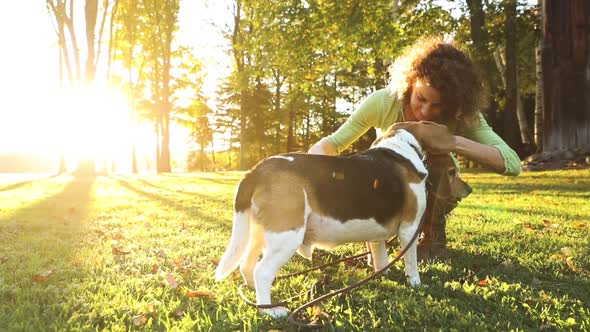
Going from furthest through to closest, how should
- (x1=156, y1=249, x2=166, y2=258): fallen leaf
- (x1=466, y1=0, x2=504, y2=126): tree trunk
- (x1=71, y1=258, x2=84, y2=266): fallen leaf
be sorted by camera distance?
(x1=466, y1=0, x2=504, y2=126): tree trunk
(x1=156, y1=249, x2=166, y2=258): fallen leaf
(x1=71, y1=258, x2=84, y2=266): fallen leaf

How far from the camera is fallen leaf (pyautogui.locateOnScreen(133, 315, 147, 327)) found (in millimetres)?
3024

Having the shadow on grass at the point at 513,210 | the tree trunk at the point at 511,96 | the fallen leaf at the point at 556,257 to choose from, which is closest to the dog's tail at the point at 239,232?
the fallen leaf at the point at 556,257

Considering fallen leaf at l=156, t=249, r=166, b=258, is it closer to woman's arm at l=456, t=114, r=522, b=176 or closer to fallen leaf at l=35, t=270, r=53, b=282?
fallen leaf at l=35, t=270, r=53, b=282

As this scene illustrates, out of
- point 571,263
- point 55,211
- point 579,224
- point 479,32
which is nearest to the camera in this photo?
point 571,263

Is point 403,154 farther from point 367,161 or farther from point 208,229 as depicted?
point 208,229

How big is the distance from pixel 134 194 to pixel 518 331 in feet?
35.7

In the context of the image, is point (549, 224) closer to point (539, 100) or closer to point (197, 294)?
point (197, 294)

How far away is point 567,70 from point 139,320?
49.7 feet

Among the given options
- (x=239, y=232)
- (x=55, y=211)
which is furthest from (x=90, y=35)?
(x=239, y=232)

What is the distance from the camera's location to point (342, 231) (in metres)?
3.29

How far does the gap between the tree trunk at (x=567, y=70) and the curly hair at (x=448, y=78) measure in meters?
12.0

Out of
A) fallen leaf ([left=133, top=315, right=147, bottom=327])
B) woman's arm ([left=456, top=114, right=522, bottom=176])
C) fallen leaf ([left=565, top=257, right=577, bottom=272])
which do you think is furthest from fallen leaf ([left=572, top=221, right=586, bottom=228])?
A: fallen leaf ([left=133, top=315, right=147, bottom=327])

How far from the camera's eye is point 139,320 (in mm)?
3074

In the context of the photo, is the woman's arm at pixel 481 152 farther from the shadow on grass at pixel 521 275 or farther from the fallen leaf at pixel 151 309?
the fallen leaf at pixel 151 309
